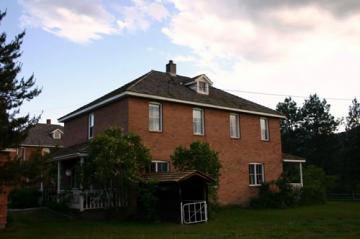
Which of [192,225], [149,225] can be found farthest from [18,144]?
[192,225]

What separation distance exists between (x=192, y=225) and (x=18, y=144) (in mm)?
8429

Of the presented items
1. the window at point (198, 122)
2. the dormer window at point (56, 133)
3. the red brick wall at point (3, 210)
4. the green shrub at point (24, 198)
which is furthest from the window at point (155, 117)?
the dormer window at point (56, 133)

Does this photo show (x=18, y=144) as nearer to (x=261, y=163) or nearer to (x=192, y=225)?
(x=192, y=225)

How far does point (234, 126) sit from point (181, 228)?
14.2 m

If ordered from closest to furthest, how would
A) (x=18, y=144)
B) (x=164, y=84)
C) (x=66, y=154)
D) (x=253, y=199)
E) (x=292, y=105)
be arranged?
(x=18, y=144), (x=66, y=154), (x=164, y=84), (x=253, y=199), (x=292, y=105)

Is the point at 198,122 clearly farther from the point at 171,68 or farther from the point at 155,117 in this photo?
the point at 171,68

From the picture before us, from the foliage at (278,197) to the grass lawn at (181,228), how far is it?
7.80 metres

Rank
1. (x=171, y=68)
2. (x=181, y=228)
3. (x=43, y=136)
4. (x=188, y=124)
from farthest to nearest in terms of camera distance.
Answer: (x=43, y=136) → (x=171, y=68) → (x=188, y=124) → (x=181, y=228)

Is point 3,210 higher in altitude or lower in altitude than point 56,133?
lower

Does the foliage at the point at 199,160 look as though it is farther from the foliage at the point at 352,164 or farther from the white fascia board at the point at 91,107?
the foliage at the point at 352,164

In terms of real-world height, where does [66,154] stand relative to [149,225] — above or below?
above

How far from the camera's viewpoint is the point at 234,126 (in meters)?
31.5

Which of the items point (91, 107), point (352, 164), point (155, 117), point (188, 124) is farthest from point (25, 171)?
point (352, 164)

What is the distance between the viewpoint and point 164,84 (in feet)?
94.5
